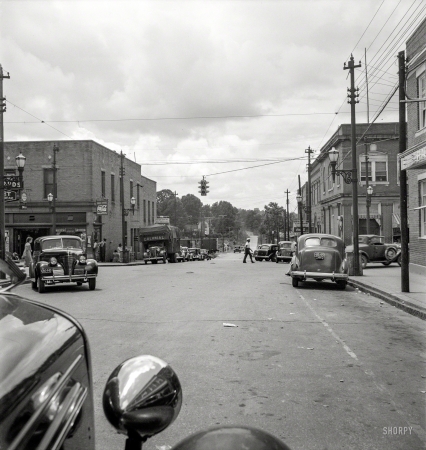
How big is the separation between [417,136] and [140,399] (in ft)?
68.1

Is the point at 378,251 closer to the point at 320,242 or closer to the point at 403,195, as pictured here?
the point at 320,242

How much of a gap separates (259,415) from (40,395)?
3.36 metres

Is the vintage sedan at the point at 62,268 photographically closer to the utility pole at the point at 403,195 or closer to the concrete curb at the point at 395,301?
the concrete curb at the point at 395,301

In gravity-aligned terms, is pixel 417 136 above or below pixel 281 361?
above

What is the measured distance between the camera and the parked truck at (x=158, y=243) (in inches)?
1593

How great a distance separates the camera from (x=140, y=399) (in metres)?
1.53

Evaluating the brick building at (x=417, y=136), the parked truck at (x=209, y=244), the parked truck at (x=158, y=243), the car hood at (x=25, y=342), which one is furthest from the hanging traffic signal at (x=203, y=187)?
the parked truck at (x=209, y=244)

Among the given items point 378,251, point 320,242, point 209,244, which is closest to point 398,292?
point 320,242

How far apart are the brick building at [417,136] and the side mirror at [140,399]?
18.9m

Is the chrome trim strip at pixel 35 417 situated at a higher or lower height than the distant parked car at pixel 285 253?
higher

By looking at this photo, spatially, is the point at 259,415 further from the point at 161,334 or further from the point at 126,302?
the point at 126,302

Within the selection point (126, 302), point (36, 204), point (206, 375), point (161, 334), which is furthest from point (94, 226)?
point (206, 375)

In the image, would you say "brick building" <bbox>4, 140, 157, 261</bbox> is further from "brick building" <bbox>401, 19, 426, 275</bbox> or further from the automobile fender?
"brick building" <bbox>401, 19, 426, 275</bbox>

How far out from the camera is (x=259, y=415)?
4.47 metres
